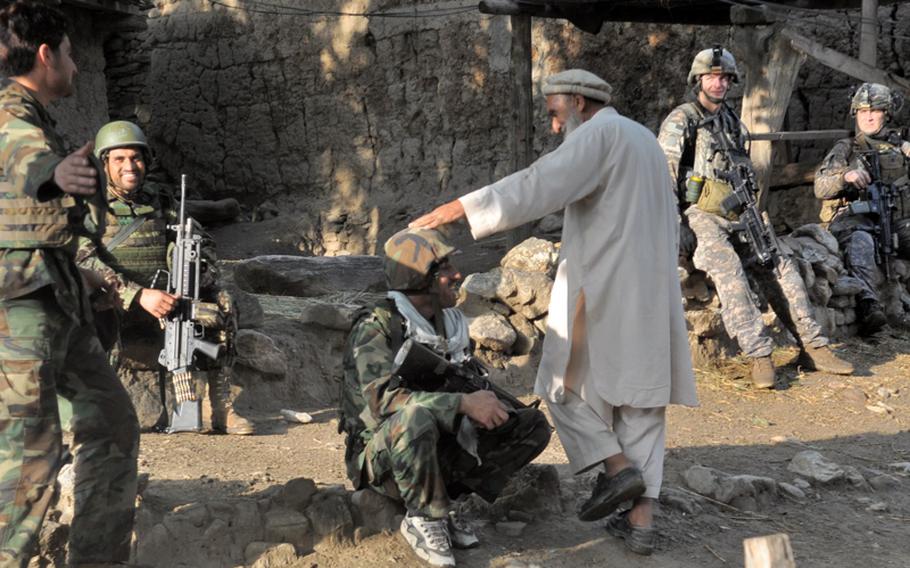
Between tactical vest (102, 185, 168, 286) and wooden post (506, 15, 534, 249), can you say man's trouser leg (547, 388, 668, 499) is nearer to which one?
tactical vest (102, 185, 168, 286)

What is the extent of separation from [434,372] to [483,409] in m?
0.27

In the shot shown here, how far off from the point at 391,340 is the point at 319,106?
423 inches

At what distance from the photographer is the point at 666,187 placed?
3.96 m

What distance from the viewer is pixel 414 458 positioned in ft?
11.2

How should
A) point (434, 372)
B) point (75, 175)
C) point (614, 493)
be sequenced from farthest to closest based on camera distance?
point (614, 493)
point (434, 372)
point (75, 175)

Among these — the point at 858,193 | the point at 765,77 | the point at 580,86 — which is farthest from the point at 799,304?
the point at 580,86

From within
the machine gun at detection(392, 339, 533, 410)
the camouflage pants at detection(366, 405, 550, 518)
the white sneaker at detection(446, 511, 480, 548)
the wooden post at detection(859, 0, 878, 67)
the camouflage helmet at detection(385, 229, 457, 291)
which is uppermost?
the wooden post at detection(859, 0, 878, 67)

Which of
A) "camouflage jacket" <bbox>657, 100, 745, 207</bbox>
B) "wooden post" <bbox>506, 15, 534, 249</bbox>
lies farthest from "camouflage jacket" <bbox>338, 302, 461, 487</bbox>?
"wooden post" <bbox>506, 15, 534, 249</bbox>

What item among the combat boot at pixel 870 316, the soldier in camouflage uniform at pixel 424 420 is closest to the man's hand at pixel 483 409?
the soldier in camouflage uniform at pixel 424 420

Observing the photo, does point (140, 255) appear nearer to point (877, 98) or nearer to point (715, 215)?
point (715, 215)

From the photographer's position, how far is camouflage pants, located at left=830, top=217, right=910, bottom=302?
815 cm

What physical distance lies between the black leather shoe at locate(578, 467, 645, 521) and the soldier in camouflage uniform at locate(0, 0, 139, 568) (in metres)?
1.80

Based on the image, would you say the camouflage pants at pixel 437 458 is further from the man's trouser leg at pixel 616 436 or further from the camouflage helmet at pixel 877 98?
the camouflage helmet at pixel 877 98

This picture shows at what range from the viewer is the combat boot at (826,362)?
701cm
